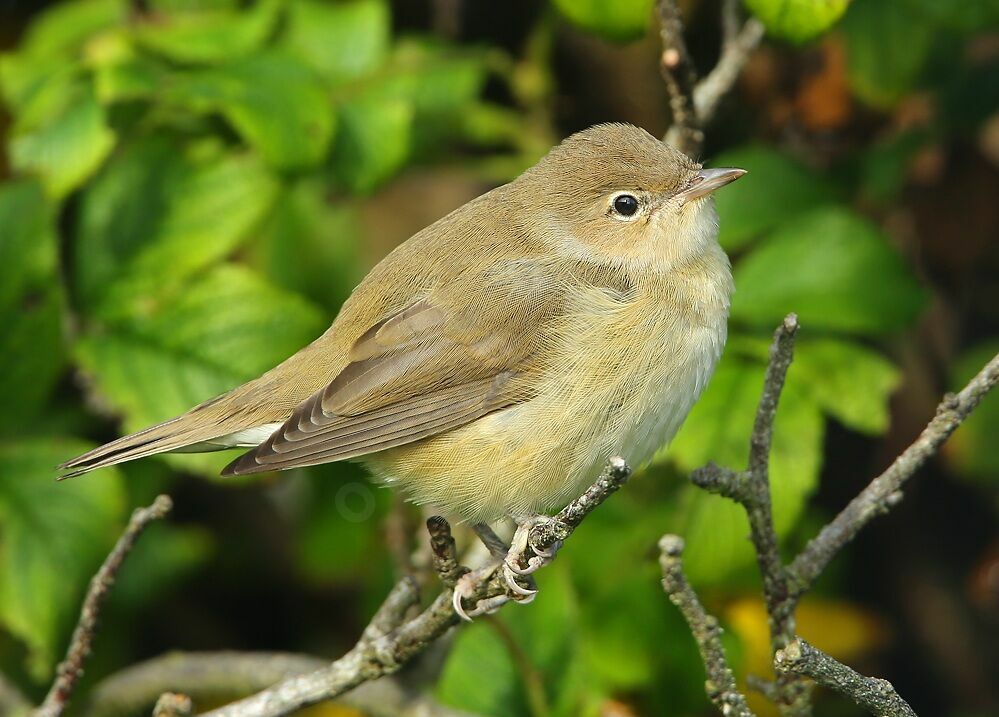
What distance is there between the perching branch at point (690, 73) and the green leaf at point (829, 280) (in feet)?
1.43

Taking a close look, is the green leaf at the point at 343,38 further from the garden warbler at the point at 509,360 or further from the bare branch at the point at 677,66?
the bare branch at the point at 677,66

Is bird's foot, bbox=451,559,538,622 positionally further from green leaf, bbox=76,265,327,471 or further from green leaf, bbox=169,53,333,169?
green leaf, bbox=169,53,333,169

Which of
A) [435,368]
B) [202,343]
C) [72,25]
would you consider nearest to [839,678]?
[435,368]

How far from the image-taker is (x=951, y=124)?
419 centimetres

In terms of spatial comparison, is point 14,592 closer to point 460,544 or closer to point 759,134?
point 460,544

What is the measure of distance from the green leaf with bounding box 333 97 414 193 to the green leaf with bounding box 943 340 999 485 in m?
2.03

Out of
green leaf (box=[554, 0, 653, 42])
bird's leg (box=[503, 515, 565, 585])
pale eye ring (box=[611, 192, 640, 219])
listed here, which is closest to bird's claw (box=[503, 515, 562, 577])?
bird's leg (box=[503, 515, 565, 585])

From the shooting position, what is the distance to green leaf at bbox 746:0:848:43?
10.3 ft

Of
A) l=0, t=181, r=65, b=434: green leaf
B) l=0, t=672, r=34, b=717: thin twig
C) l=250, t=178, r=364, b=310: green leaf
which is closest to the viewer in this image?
l=0, t=672, r=34, b=717: thin twig

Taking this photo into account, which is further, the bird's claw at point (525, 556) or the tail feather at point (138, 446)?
the tail feather at point (138, 446)

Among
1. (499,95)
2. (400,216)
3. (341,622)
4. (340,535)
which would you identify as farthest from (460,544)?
(499,95)

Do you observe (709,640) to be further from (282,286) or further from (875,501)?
(282,286)

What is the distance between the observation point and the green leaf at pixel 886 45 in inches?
154

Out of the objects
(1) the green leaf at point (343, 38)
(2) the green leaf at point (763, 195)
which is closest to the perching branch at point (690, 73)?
(2) the green leaf at point (763, 195)
